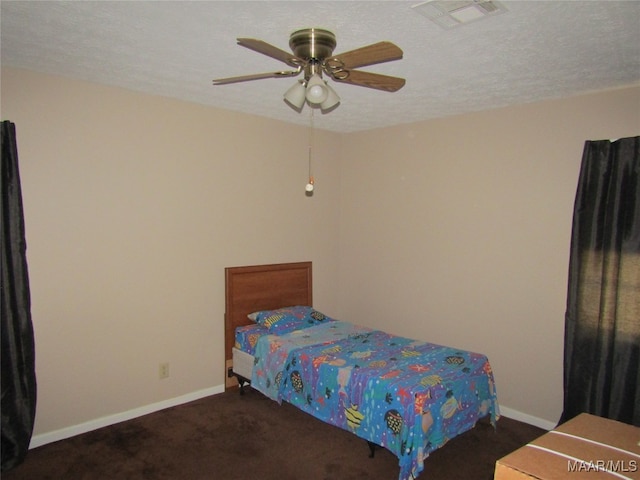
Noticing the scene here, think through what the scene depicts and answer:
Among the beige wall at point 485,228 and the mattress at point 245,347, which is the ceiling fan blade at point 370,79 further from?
the mattress at point 245,347

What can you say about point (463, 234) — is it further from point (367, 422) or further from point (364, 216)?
point (367, 422)

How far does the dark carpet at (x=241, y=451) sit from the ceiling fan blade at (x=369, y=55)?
2389 millimetres

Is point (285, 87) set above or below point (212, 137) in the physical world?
above

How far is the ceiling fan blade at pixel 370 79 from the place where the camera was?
2.14 meters

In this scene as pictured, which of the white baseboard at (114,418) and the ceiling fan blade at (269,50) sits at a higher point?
the ceiling fan blade at (269,50)

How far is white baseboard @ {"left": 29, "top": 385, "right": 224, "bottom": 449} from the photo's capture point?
2982 mm

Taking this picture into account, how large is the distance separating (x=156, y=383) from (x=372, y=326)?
222 cm

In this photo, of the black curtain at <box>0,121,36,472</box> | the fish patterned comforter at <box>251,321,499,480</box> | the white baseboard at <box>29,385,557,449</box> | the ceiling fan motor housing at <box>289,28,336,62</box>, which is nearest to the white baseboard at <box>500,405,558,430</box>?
the white baseboard at <box>29,385,557,449</box>

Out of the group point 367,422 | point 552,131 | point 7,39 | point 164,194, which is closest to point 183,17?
point 7,39

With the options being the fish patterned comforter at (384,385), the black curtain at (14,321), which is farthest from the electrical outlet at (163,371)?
the black curtain at (14,321)

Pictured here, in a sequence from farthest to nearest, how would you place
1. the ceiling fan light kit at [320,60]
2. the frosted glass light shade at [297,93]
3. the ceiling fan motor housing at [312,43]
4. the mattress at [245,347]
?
the mattress at [245,347], the frosted glass light shade at [297,93], the ceiling fan motor housing at [312,43], the ceiling fan light kit at [320,60]

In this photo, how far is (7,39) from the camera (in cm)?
235

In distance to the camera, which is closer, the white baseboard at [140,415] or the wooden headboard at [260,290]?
the white baseboard at [140,415]

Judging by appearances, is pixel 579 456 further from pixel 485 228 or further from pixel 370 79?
pixel 485 228
